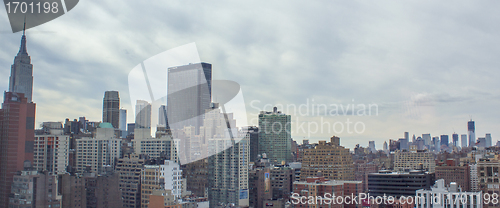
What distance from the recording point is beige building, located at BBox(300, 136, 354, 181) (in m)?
15.5

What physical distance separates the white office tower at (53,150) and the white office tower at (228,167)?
4.51 meters

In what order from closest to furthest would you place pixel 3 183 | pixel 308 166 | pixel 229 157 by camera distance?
1. pixel 3 183
2. pixel 229 157
3. pixel 308 166

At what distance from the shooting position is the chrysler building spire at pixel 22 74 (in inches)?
272

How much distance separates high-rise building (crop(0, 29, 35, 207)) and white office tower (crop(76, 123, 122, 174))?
14.5 ft

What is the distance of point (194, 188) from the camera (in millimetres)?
14008

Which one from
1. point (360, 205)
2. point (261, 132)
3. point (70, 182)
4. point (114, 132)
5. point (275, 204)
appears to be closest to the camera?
point (70, 182)

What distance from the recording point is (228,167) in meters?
13.7

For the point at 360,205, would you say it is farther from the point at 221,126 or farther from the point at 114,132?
the point at 114,132

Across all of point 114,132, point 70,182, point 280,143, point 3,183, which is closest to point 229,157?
point 114,132

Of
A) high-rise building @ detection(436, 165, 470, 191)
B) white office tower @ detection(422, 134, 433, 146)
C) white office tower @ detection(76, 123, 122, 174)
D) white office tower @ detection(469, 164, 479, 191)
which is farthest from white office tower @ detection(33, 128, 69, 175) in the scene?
white office tower @ detection(422, 134, 433, 146)

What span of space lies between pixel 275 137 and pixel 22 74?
16.1 metres

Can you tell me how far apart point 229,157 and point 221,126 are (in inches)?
69.1

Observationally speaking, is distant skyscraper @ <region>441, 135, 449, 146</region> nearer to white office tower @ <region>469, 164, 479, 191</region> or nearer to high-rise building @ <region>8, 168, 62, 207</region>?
white office tower @ <region>469, 164, 479, 191</region>

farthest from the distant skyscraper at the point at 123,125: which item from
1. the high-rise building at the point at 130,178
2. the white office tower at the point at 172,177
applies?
the white office tower at the point at 172,177
